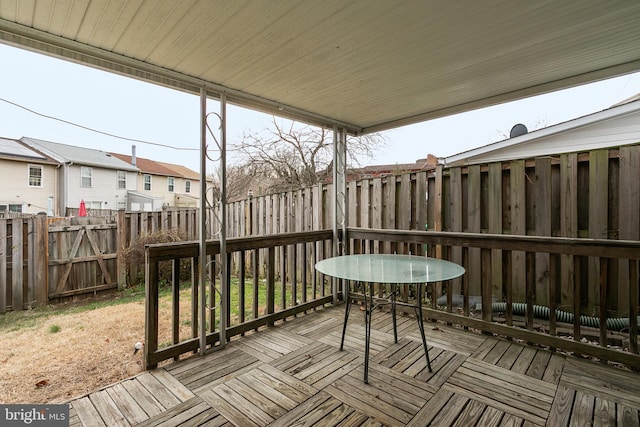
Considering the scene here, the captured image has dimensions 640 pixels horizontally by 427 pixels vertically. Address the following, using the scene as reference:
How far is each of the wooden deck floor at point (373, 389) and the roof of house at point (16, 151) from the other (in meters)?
4.46

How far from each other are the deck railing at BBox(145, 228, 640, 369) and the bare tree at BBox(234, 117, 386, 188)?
4895 millimetres

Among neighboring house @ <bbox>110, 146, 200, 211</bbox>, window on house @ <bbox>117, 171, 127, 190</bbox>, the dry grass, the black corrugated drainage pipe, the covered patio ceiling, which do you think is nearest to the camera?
the covered patio ceiling

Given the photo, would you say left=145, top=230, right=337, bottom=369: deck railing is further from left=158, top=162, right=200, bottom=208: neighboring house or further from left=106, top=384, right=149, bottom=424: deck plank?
left=158, top=162, right=200, bottom=208: neighboring house

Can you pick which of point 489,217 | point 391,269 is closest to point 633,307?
point 489,217

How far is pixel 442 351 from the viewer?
2.45m

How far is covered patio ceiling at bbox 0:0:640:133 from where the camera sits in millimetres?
1515

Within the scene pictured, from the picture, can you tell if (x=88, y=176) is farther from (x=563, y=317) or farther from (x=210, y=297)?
(x=563, y=317)

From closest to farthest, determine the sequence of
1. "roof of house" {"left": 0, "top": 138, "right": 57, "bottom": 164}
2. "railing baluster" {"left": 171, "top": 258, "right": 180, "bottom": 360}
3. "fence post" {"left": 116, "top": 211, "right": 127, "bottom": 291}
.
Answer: "railing baluster" {"left": 171, "top": 258, "right": 180, "bottom": 360} < "roof of house" {"left": 0, "top": 138, "right": 57, "bottom": 164} < "fence post" {"left": 116, "top": 211, "right": 127, "bottom": 291}

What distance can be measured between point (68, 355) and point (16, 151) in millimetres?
3859

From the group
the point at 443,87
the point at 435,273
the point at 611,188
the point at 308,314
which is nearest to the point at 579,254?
the point at 611,188

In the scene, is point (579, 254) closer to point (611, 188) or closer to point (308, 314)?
point (611, 188)

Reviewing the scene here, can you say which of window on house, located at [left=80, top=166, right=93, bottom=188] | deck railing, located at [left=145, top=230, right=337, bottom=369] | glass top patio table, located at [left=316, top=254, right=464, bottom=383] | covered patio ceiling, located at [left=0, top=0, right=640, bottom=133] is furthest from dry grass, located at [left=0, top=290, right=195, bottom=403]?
window on house, located at [left=80, top=166, right=93, bottom=188]

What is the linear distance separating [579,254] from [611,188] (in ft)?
2.49

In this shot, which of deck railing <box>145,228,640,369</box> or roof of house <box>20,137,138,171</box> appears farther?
roof of house <box>20,137,138,171</box>
